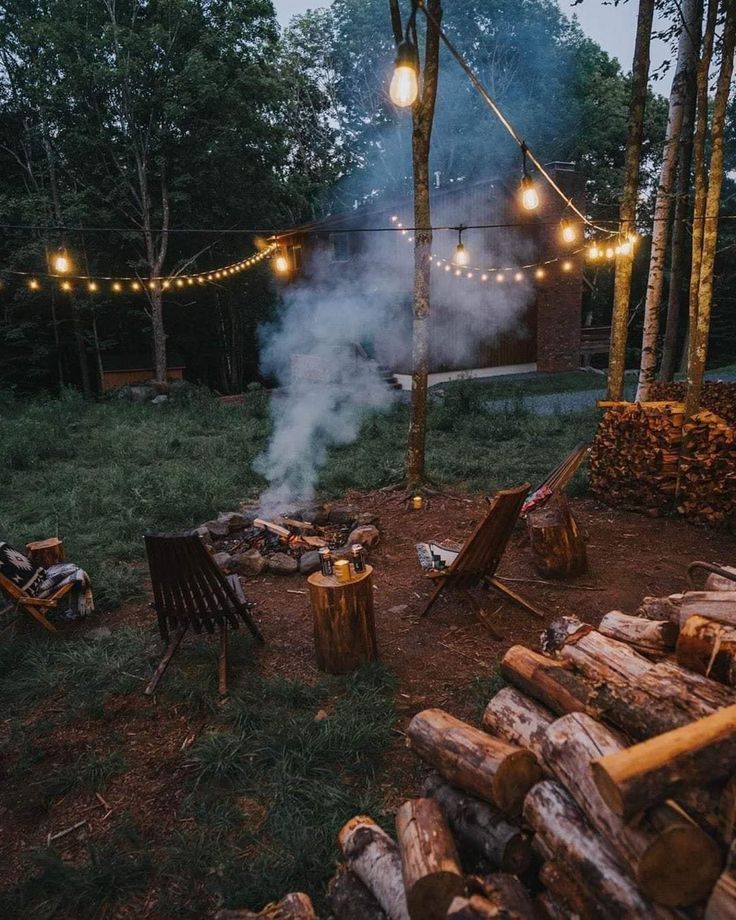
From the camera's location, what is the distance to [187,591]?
160 inches

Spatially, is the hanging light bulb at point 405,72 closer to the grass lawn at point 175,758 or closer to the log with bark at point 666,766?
the log with bark at point 666,766

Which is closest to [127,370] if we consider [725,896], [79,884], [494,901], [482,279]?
[482,279]

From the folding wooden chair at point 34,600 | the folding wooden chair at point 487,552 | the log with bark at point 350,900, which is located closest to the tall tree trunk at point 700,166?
the folding wooden chair at point 487,552

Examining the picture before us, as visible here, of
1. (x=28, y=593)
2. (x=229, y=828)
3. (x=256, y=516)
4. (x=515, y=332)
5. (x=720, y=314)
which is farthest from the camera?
(x=720, y=314)

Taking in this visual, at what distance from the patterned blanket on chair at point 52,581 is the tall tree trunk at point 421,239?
445 centimetres

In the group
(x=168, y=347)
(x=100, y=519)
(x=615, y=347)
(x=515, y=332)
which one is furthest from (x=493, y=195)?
(x=100, y=519)

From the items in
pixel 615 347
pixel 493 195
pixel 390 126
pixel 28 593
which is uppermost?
pixel 390 126

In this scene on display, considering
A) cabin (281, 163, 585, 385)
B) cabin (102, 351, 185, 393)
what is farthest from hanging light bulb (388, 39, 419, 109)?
cabin (102, 351, 185, 393)

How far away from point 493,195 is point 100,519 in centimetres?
1736

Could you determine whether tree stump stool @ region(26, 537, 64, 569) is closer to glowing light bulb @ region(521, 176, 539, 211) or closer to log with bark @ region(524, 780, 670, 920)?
log with bark @ region(524, 780, 670, 920)

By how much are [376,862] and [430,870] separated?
0.42 m

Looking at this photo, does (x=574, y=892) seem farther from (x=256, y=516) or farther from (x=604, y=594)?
(x=256, y=516)

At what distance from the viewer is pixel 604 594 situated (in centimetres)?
498

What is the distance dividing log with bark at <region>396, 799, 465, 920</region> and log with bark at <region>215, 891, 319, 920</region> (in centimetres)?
48
